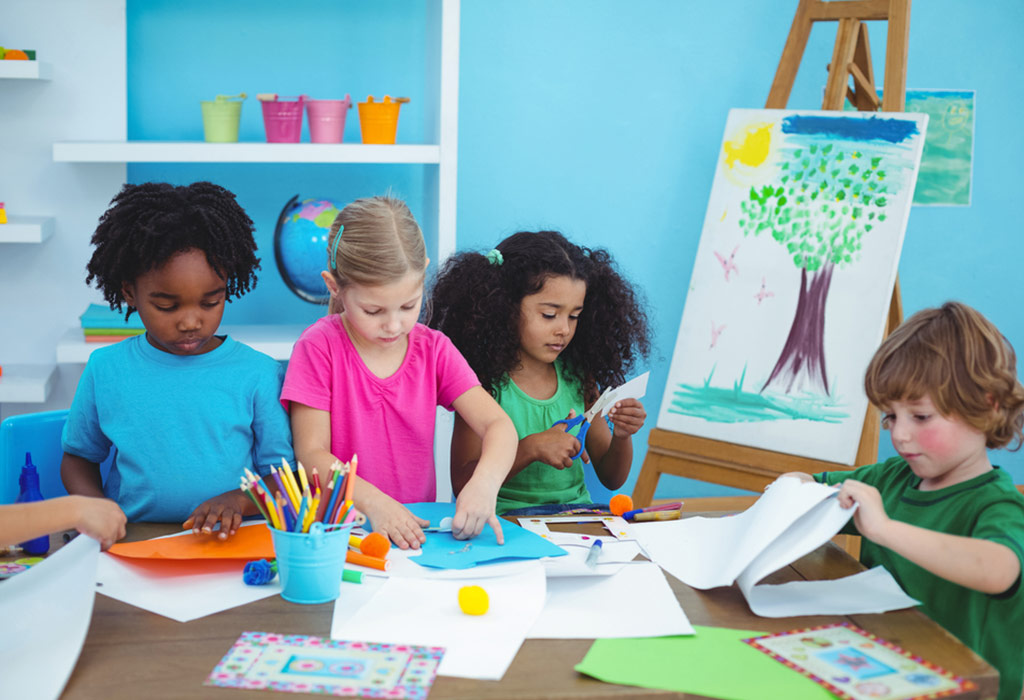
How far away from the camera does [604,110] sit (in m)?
3.06

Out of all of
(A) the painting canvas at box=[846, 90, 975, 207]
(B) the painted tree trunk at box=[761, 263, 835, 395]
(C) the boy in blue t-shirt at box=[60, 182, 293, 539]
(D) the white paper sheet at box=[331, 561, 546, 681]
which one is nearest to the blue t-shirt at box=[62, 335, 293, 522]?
(C) the boy in blue t-shirt at box=[60, 182, 293, 539]

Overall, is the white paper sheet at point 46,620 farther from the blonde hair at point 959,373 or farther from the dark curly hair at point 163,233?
the blonde hair at point 959,373

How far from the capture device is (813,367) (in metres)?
2.47

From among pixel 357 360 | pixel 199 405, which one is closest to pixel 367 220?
pixel 357 360

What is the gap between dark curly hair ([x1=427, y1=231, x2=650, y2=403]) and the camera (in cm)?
177

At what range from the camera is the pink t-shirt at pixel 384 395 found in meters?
1.49

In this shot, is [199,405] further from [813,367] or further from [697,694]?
[813,367]

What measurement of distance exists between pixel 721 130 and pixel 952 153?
0.80 metres

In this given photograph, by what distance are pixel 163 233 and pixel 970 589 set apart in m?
1.16

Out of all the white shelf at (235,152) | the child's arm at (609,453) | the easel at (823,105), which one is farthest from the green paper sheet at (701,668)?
the white shelf at (235,152)

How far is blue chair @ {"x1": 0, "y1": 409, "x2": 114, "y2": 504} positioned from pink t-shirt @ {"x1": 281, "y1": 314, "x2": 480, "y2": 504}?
1.13 ft

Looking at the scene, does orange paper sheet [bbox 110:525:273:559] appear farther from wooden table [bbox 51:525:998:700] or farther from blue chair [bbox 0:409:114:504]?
blue chair [bbox 0:409:114:504]

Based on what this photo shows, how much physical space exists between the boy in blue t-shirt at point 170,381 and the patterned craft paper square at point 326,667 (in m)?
0.40

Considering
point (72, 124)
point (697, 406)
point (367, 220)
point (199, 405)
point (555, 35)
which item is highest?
point (555, 35)
